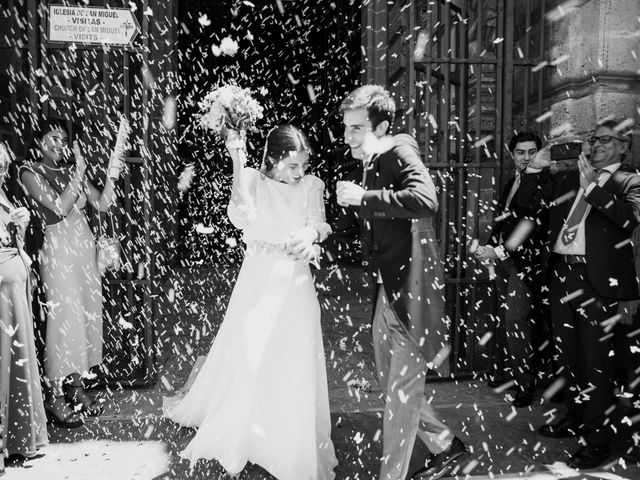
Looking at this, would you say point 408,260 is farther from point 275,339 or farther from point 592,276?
point 592,276

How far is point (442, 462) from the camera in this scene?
3.40m

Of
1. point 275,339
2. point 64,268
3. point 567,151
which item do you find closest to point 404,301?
point 275,339

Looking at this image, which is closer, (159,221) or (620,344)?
(620,344)

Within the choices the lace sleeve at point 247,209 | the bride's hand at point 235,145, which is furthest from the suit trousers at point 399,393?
the bride's hand at point 235,145

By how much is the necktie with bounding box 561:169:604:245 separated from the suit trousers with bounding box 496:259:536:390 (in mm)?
695

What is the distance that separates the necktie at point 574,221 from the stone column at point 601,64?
2.60ft

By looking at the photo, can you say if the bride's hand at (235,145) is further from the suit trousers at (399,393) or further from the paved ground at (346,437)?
the paved ground at (346,437)

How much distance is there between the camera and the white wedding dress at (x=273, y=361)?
3.39 meters

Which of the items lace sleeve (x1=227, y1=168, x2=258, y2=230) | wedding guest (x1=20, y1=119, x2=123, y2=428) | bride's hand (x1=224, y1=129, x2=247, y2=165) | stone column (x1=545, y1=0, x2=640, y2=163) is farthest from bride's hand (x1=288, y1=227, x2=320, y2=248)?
stone column (x1=545, y1=0, x2=640, y2=163)

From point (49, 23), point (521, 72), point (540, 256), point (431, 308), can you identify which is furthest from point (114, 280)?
point (521, 72)

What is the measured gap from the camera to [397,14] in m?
8.59

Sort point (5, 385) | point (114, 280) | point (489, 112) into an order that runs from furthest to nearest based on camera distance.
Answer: point (489, 112)
point (114, 280)
point (5, 385)

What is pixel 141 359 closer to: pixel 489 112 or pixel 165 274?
pixel 489 112

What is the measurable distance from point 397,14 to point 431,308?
652 cm
